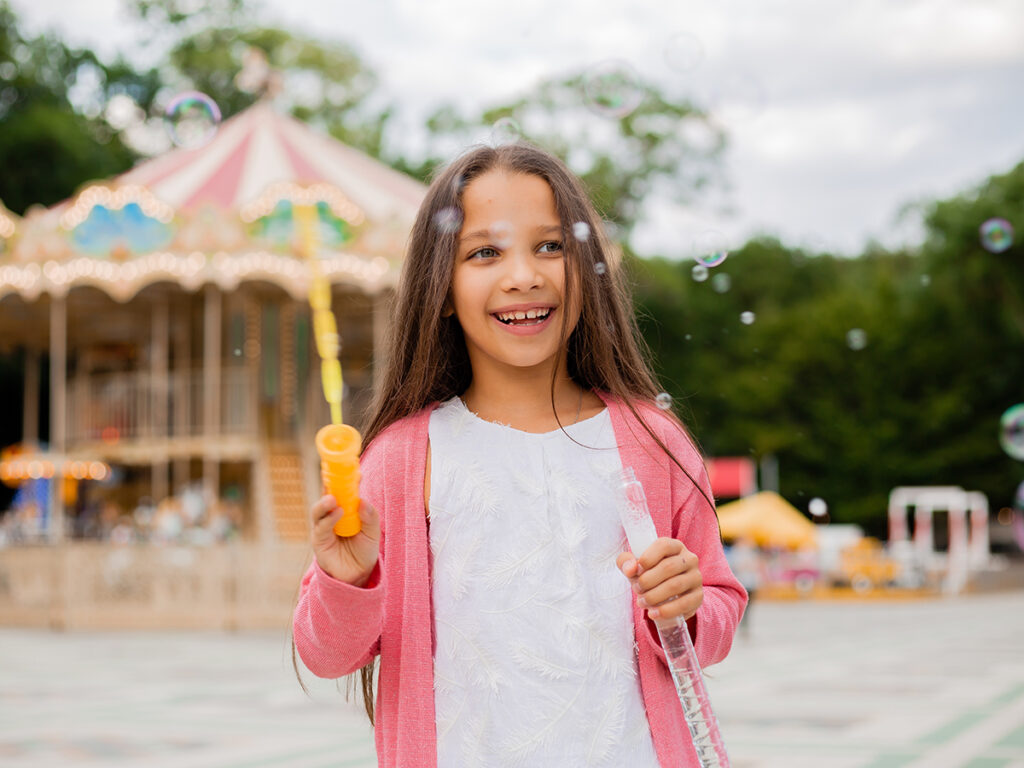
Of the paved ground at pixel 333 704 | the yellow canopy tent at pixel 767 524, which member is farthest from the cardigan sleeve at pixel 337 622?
the yellow canopy tent at pixel 767 524

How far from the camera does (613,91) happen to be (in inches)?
184

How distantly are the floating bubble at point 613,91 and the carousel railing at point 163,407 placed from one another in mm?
15161

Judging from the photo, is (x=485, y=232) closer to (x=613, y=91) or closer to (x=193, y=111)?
(x=613, y=91)

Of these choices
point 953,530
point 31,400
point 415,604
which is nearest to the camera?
point 415,604

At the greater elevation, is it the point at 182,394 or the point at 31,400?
the point at 31,400

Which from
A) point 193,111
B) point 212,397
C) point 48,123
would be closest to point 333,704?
point 193,111

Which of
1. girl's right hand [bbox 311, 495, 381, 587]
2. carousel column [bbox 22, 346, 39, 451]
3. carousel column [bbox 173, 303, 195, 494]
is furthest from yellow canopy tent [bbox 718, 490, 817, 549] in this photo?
girl's right hand [bbox 311, 495, 381, 587]

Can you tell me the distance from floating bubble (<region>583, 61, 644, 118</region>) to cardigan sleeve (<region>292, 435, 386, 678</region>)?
10.2 feet

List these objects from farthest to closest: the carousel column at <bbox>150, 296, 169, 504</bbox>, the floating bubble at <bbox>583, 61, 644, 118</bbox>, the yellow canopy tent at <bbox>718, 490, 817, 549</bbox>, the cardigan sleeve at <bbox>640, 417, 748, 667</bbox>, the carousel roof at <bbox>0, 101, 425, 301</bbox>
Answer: the yellow canopy tent at <bbox>718, 490, 817, 549</bbox>
the carousel column at <bbox>150, 296, 169, 504</bbox>
the carousel roof at <bbox>0, 101, 425, 301</bbox>
the floating bubble at <bbox>583, 61, 644, 118</bbox>
the cardigan sleeve at <bbox>640, 417, 748, 667</bbox>

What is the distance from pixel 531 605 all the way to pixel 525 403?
1.13 feet

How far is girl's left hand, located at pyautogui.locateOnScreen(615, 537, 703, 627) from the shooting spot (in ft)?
5.23

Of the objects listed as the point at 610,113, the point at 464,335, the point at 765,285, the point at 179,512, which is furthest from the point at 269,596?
the point at 765,285

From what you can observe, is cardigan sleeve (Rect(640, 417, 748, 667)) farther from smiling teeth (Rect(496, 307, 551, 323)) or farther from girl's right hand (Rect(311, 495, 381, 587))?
girl's right hand (Rect(311, 495, 381, 587))

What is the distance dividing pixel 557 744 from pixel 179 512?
16.4 metres
